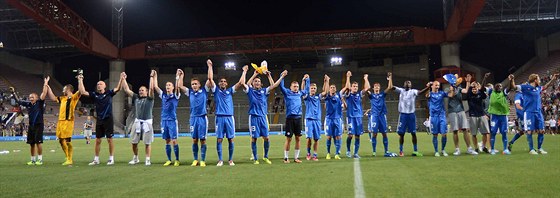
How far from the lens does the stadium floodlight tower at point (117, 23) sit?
41.8 m

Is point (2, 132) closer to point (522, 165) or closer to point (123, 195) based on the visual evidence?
point (123, 195)

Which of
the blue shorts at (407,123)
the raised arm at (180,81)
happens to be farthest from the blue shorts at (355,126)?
the raised arm at (180,81)

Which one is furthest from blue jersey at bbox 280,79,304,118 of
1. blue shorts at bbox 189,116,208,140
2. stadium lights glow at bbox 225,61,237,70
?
stadium lights glow at bbox 225,61,237,70

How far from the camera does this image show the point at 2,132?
3872 cm

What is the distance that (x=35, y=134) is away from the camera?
472 inches

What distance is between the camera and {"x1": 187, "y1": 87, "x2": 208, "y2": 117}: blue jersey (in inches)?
425

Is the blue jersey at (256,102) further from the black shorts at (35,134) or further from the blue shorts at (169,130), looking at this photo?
the black shorts at (35,134)

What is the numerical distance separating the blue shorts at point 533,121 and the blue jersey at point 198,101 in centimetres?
922

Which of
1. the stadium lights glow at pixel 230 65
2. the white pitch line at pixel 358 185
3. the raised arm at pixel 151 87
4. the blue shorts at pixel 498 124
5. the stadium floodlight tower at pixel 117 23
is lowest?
the white pitch line at pixel 358 185

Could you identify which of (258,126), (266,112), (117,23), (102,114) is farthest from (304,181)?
(117,23)

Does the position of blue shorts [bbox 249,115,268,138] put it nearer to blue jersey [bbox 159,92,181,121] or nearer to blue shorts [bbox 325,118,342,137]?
blue jersey [bbox 159,92,181,121]

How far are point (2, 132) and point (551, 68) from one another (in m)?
52.1

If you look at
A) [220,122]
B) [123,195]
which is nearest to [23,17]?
[220,122]

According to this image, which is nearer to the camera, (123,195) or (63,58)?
(123,195)
